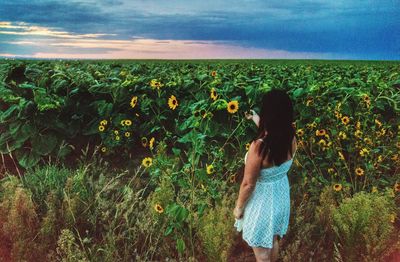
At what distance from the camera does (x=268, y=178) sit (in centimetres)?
389

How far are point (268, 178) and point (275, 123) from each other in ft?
1.31

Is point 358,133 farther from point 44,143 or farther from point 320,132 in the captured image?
point 44,143

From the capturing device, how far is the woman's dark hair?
3.69 m

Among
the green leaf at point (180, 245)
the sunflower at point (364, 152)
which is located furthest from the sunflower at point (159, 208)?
the sunflower at point (364, 152)

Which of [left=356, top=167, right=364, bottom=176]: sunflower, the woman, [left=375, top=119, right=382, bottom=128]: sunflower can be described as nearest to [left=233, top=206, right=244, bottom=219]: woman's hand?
the woman

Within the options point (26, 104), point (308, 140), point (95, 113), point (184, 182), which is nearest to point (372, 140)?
point (308, 140)

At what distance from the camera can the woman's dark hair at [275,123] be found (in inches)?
145

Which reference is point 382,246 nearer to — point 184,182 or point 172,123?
point 184,182

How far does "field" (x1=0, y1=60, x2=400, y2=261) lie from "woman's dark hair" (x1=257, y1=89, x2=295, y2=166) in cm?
76

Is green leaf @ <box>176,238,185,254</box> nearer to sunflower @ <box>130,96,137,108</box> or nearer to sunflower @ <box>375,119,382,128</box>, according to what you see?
sunflower @ <box>130,96,137,108</box>

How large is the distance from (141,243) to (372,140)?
240 cm

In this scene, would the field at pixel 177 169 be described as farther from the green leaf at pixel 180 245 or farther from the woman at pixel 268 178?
the woman at pixel 268 178

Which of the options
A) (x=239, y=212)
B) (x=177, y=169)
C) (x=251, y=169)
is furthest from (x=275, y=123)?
(x=177, y=169)

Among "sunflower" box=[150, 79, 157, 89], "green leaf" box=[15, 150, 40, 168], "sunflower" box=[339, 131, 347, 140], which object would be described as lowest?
"green leaf" box=[15, 150, 40, 168]
